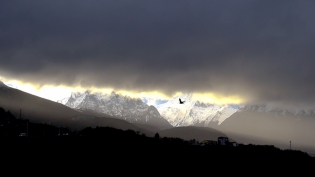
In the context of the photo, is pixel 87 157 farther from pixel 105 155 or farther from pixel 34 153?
pixel 34 153

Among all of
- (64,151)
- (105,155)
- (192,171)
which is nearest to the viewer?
(64,151)

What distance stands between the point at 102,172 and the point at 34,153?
94.3 feet

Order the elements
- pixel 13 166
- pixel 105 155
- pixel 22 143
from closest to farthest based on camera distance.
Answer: pixel 13 166 < pixel 22 143 < pixel 105 155

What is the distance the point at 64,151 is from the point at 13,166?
111 ft

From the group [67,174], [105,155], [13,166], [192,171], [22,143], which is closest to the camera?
[13,166]

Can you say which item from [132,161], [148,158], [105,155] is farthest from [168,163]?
[105,155]

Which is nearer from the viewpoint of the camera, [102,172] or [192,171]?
[102,172]

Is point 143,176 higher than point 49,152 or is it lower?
lower

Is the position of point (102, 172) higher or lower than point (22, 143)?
lower

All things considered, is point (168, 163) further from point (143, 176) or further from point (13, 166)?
point (13, 166)

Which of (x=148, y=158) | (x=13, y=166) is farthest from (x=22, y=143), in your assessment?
(x=148, y=158)

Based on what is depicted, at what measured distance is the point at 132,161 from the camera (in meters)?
184

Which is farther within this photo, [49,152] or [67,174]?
[49,152]

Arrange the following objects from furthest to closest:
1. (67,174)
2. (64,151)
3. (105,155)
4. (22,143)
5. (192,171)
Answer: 1. (192,171)
2. (105,155)
3. (64,151)
4. (22,143)
5. (67,174)
